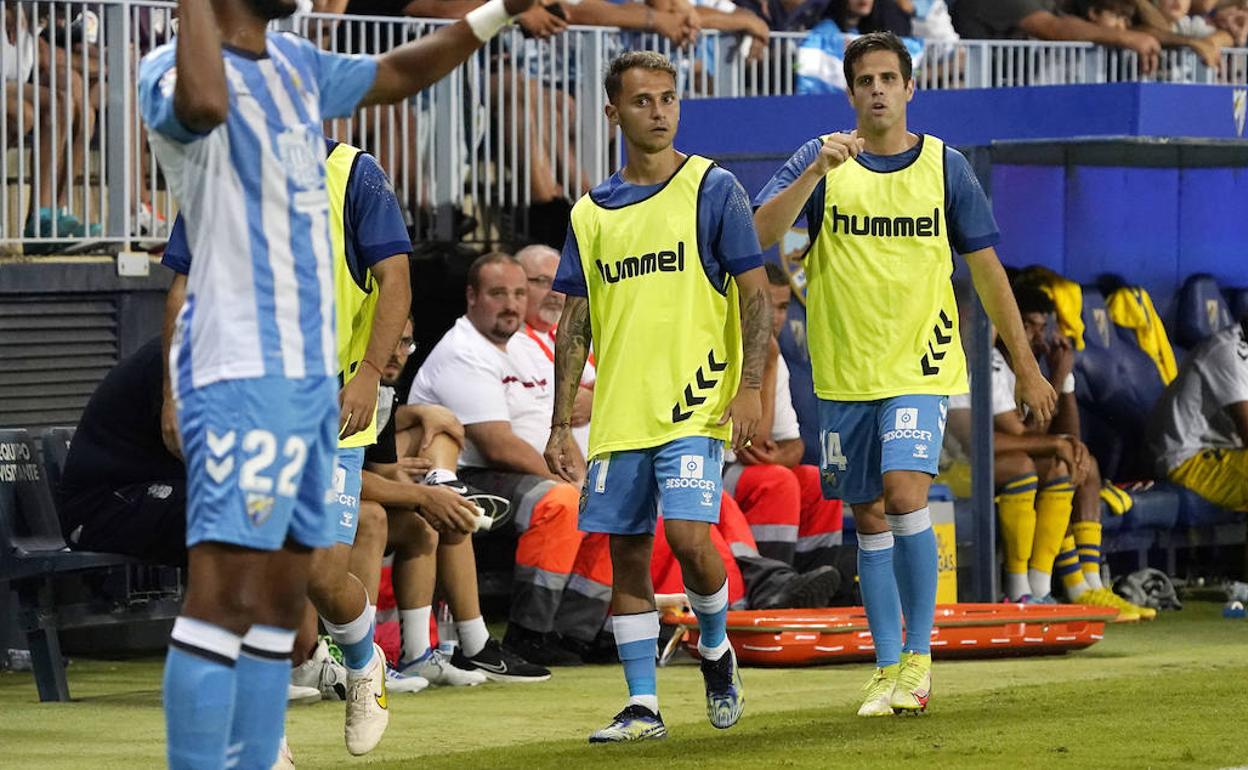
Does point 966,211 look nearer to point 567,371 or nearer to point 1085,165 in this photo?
point 567,371

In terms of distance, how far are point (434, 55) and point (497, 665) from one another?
4.75 meters

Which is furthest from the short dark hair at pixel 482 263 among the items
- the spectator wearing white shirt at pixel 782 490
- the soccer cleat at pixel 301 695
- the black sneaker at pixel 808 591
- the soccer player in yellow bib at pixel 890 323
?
the soccer player in yellow bib at pixel 890 323

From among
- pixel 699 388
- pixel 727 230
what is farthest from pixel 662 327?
pixel 727 230

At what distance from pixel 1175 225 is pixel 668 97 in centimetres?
784

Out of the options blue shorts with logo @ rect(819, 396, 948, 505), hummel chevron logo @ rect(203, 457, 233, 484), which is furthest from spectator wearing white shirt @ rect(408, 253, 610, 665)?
hummel chevron logo @ rect(203, 457, 233, 484)

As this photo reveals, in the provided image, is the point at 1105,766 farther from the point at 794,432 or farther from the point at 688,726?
the point at 794,432

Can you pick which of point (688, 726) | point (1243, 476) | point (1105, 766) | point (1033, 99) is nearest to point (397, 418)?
point (688, 726)

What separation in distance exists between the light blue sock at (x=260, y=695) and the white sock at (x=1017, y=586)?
23.9 ft

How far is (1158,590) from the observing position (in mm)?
12781

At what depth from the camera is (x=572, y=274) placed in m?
7.59

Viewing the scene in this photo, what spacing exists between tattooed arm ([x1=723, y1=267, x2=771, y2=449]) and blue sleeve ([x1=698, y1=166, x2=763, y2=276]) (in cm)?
4

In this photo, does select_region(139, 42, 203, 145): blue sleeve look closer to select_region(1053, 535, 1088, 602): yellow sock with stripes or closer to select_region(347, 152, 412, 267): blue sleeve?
select_region(347, 152, 412, 267): blue sleeve

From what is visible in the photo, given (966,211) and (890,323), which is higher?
(966,211)

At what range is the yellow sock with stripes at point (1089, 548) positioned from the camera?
12477 mm
